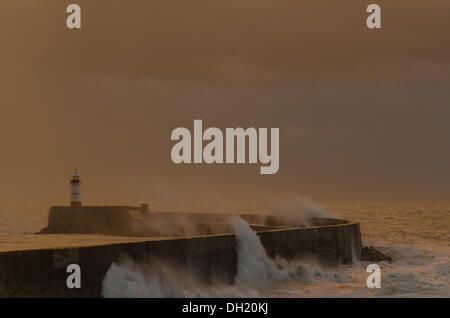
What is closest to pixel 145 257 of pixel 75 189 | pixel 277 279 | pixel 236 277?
pixel 236 277

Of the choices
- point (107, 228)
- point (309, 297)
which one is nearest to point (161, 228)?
point (107, 228)

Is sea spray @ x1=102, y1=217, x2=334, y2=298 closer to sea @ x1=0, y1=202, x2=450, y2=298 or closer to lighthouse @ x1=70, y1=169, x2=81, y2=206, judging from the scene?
sea @ x1=0, y1=202, x2=450, y2=298

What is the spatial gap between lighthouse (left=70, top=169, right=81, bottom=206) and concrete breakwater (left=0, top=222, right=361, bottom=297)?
9.81 meters

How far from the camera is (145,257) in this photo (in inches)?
583

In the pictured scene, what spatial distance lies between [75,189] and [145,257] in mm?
13504

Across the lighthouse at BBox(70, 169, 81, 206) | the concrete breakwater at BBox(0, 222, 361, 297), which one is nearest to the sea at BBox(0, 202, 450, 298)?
the concrete breakwater at BBox(0, 222, 361, 297)

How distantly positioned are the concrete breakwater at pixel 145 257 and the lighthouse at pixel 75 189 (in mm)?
9809

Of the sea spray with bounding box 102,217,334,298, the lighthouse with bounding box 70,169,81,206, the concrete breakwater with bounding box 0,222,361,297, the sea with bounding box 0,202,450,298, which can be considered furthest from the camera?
the lighthouse with bounding box 70,169,81,206

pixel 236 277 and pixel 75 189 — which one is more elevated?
pixel 75 189

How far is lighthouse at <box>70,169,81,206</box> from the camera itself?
27.0 metres

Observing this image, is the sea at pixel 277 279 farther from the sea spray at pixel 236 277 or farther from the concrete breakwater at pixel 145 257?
→ the concrete breakwater at pixel 145 257

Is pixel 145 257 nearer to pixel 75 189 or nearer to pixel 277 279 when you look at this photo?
pixel 277 279

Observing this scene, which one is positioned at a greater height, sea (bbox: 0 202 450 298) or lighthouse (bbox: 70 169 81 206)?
lighthouse (bbox: 70 169 81 206)
